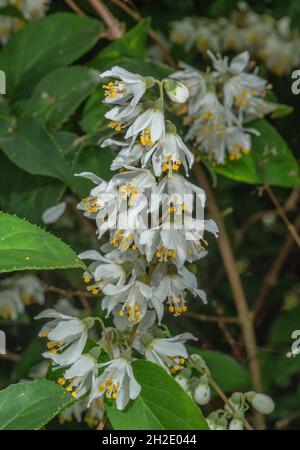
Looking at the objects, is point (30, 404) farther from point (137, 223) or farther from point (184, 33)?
point (184, 33)

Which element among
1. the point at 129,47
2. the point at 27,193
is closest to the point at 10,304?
the point at 27,193

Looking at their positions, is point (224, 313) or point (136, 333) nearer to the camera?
point (136, 333)

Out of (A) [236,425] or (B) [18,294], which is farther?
(B) [18,294]

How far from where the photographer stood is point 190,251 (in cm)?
129

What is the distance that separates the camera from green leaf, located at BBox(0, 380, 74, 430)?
3.77 feet

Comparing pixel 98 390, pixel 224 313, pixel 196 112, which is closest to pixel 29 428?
pixel 98 390

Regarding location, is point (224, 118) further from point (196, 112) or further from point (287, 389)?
point (287, 389)

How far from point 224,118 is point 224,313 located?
0.94m

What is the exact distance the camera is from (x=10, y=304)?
2256 millimetres

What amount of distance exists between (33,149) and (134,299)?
0.51 metres

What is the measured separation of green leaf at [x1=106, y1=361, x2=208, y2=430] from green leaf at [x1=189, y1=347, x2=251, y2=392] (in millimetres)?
506

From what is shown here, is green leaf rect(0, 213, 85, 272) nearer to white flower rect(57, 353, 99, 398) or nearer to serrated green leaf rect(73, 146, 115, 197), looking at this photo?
white flower rect(57, 353, 99, 398)

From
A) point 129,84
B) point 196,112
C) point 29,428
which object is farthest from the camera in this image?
point 196,112

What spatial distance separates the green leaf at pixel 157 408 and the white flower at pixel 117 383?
2 cm
